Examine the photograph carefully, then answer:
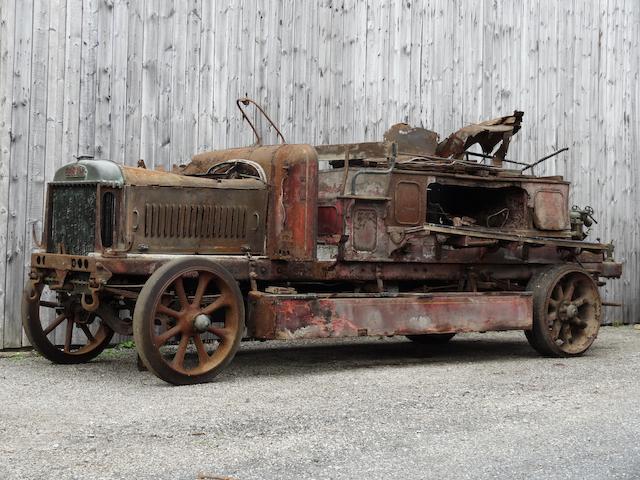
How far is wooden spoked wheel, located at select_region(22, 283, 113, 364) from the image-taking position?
8.50 m

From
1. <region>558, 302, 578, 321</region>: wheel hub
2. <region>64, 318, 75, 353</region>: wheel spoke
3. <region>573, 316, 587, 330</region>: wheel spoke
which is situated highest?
<region>558, 302, 578, 321</region>: wheel hub

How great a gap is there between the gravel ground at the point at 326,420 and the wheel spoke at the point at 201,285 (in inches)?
27.6

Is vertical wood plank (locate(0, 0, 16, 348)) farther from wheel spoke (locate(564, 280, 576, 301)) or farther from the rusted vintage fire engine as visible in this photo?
wheel spoke (locate(564, 280, 576, 301))

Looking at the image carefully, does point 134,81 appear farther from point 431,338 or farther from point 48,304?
point 431,338

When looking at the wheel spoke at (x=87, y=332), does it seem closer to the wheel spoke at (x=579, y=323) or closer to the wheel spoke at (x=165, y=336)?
the wheel spoke at (x=165, y=336)

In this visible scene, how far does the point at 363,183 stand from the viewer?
8.99m

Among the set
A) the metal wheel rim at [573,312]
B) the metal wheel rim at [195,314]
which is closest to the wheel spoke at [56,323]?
the metal wheel rim at [195,314]

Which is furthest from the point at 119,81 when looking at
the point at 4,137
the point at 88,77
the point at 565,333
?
the point at 565,333

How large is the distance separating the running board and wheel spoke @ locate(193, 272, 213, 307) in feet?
1.80

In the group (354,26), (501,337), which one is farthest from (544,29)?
(501,337)

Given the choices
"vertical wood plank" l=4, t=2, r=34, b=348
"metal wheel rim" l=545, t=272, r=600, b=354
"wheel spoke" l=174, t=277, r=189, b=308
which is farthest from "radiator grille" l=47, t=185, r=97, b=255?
"metal wheel rim" l=545, t=272, r=600, b=354

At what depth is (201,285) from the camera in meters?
7.72

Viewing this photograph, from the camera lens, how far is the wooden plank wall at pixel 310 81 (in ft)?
30.8

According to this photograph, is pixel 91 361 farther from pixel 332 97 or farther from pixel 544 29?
pixel 544 29
